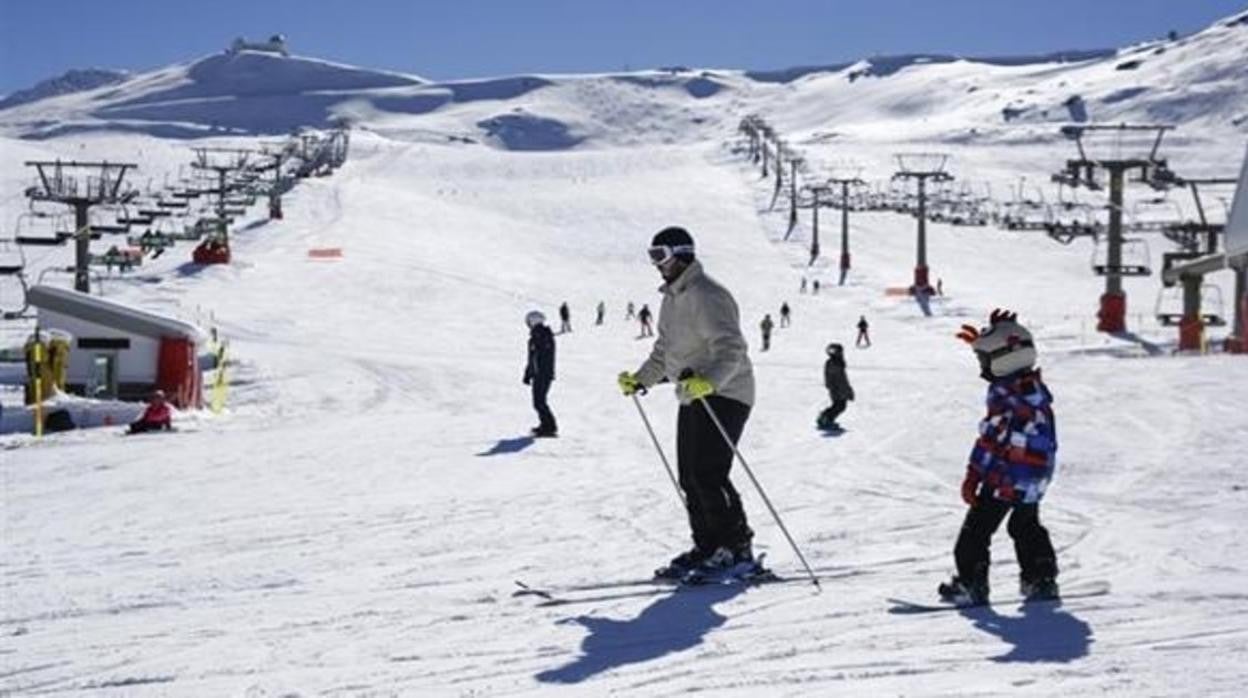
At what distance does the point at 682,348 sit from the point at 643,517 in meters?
2.43

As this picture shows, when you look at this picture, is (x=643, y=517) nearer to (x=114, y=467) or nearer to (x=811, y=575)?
(x=811, y=575)

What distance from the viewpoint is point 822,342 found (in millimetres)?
36062

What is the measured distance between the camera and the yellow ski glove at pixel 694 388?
611cm

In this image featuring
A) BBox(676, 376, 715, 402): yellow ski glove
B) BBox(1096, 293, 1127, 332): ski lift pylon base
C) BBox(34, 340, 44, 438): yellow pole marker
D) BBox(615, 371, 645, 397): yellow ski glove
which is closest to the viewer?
BBox(676, 376, 715, 402): yellow ski glove

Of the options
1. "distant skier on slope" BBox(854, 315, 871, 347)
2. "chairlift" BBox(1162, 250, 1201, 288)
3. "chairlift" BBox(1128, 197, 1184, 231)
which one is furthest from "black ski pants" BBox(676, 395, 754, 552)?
"chairlift" BBox(1128, 197, 1184, 231)

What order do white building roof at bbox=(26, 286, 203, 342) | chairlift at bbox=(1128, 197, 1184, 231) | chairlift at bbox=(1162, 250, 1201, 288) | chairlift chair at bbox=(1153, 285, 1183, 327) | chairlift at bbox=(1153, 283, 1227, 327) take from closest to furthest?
white building roof at bbox=(26, 286, 203, 342)
chairlift at bbox=(1162, 250, 1201, 288)
chairlift at bbox=(1153, 283, 1227, 327)
chairlift chair at bbox=(1153, 285, 1183, 327)
chairlift at bbox=(1128, 197, 1184, 231)

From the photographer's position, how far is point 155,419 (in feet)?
51.2

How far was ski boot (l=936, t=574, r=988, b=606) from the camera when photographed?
5.86 m

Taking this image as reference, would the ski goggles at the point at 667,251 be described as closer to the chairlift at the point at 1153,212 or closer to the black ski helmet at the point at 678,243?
the black ski helmet at the point at 678,243

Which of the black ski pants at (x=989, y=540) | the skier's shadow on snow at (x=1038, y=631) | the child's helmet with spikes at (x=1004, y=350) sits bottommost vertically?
the skier's shadow on snow at (x=1038, y=631)

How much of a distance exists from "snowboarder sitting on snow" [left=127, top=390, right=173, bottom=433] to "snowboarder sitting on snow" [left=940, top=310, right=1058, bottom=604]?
1147 cm

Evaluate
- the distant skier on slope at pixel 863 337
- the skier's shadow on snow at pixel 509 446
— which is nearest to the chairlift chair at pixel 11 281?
the distant skier on slope at pixel 863 337

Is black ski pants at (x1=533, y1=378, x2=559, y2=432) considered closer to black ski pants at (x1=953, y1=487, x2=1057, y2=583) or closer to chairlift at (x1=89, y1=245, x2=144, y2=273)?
black ski pants at (x1=953, y1=487, x2=1057, y2=583)

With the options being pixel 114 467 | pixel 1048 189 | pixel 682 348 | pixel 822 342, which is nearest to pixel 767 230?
pixel 822 342
